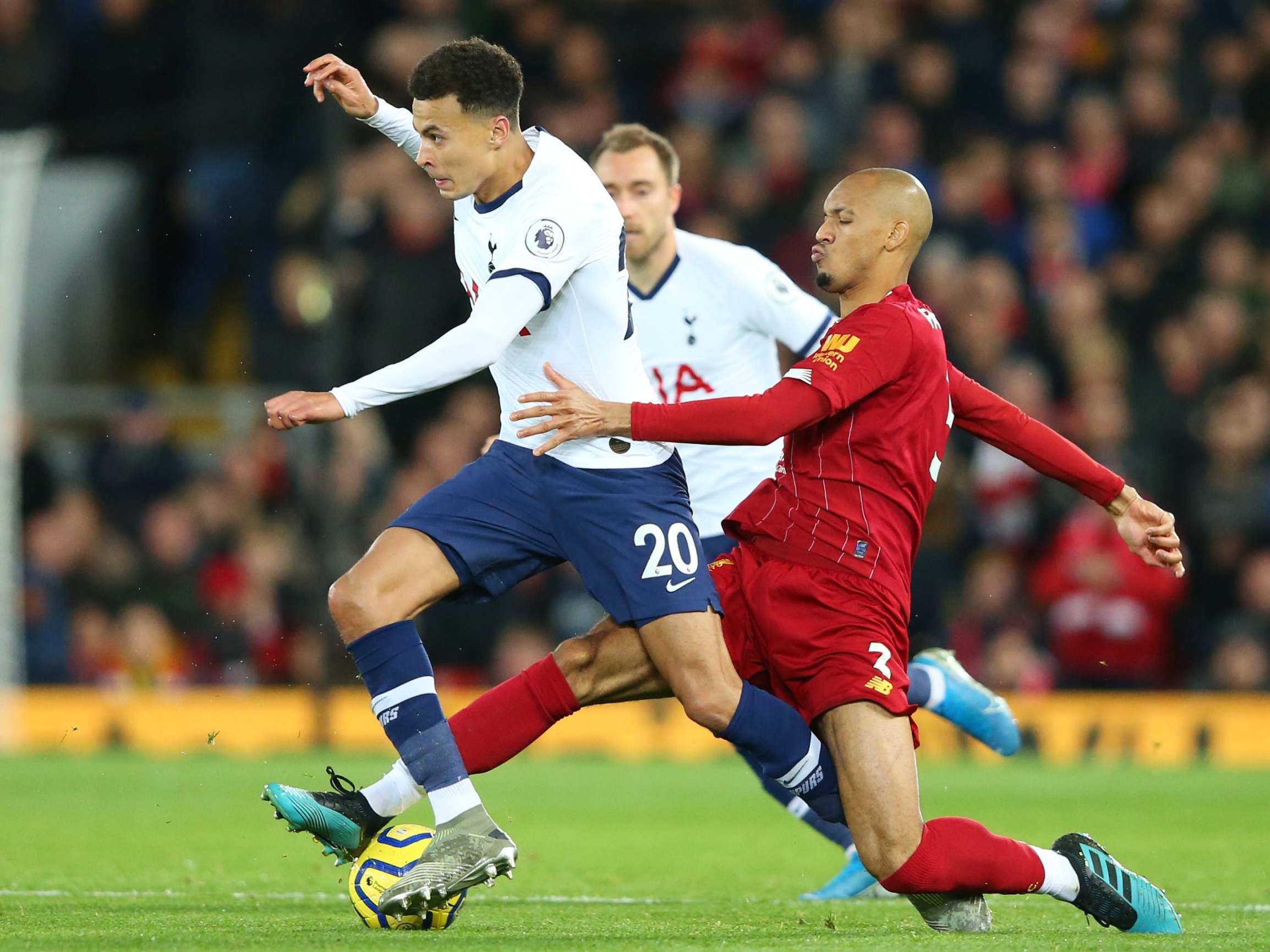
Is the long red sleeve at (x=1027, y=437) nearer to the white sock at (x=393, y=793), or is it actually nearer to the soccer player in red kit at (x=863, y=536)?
the soccer player in red kit at (x=863, y=536)

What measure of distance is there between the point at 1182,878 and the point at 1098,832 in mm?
1648

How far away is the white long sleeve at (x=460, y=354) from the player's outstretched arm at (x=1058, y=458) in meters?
1.33

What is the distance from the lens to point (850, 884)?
6.64 metres

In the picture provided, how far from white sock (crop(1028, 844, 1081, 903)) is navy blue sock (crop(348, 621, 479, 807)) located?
1.63 m

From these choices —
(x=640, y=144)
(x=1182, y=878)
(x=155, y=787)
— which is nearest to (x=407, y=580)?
(x=640, y=144)

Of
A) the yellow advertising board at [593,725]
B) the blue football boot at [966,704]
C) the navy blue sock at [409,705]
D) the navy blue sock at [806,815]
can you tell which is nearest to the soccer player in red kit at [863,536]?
the navy blue sock at [409,705]

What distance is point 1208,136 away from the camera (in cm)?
1420

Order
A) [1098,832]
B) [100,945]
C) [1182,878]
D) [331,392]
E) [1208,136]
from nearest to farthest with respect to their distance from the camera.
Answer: [100,945] → [331,392] → [1182,878] → [1098,832] → [1208,136]

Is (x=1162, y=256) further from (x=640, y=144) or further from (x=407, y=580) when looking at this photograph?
(x=407, y=580)

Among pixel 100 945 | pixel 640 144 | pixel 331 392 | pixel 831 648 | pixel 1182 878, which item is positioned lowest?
pixel 1182 878

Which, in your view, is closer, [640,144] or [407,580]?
[407,580]

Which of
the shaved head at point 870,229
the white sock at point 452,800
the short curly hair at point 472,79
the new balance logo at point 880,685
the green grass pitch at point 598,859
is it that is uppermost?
the short curly hair at point 472,79

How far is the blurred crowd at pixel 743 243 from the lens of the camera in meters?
12.4

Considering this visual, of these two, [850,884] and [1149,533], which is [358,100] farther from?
[850,884]
